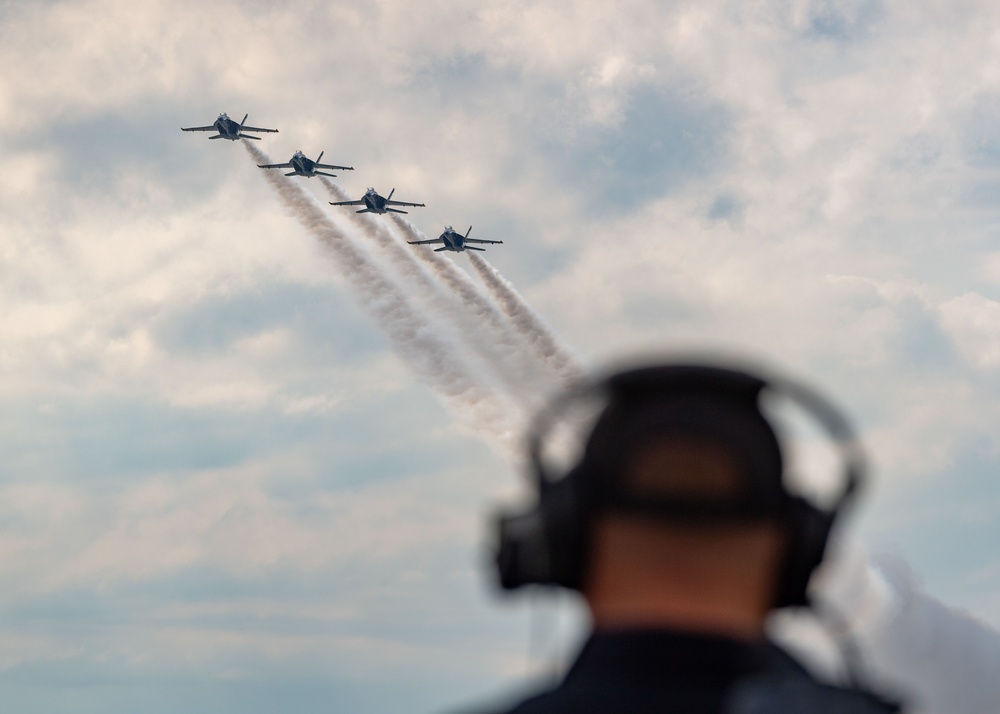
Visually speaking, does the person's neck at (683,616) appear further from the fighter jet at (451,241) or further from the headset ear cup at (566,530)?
the fighter jet at (451,241)

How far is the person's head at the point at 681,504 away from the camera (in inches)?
167

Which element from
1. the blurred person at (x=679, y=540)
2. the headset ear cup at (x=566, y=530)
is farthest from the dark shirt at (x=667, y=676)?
the headset ear cup at (x=566, y=530)

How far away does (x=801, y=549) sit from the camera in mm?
4762

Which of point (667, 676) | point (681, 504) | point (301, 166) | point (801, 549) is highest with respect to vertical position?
point (301, 166)

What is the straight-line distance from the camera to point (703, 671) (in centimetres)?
420

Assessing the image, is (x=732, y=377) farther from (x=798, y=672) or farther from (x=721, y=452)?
(x=798, y=672)

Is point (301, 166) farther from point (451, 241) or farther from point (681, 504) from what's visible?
point (681, 504)

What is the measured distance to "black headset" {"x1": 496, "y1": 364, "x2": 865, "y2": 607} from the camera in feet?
14.5

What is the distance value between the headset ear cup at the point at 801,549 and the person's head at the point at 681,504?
0.07ft

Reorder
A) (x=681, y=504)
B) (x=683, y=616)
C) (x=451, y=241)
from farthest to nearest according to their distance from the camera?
(x=451, y=241)
(x=683, y=616)
(x=681, y=504)

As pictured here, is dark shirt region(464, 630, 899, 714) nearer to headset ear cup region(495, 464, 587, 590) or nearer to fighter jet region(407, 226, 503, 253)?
headset ear cup region(495, 464, 587, 590)

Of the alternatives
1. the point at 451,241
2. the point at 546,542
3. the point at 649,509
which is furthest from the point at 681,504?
the point at 451,241

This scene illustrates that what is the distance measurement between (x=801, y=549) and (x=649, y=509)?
810 millimetres

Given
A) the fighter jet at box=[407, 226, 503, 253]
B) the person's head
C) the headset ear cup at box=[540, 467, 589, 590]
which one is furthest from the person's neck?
the fighter jet at box=[407, 226, 503, 253]
